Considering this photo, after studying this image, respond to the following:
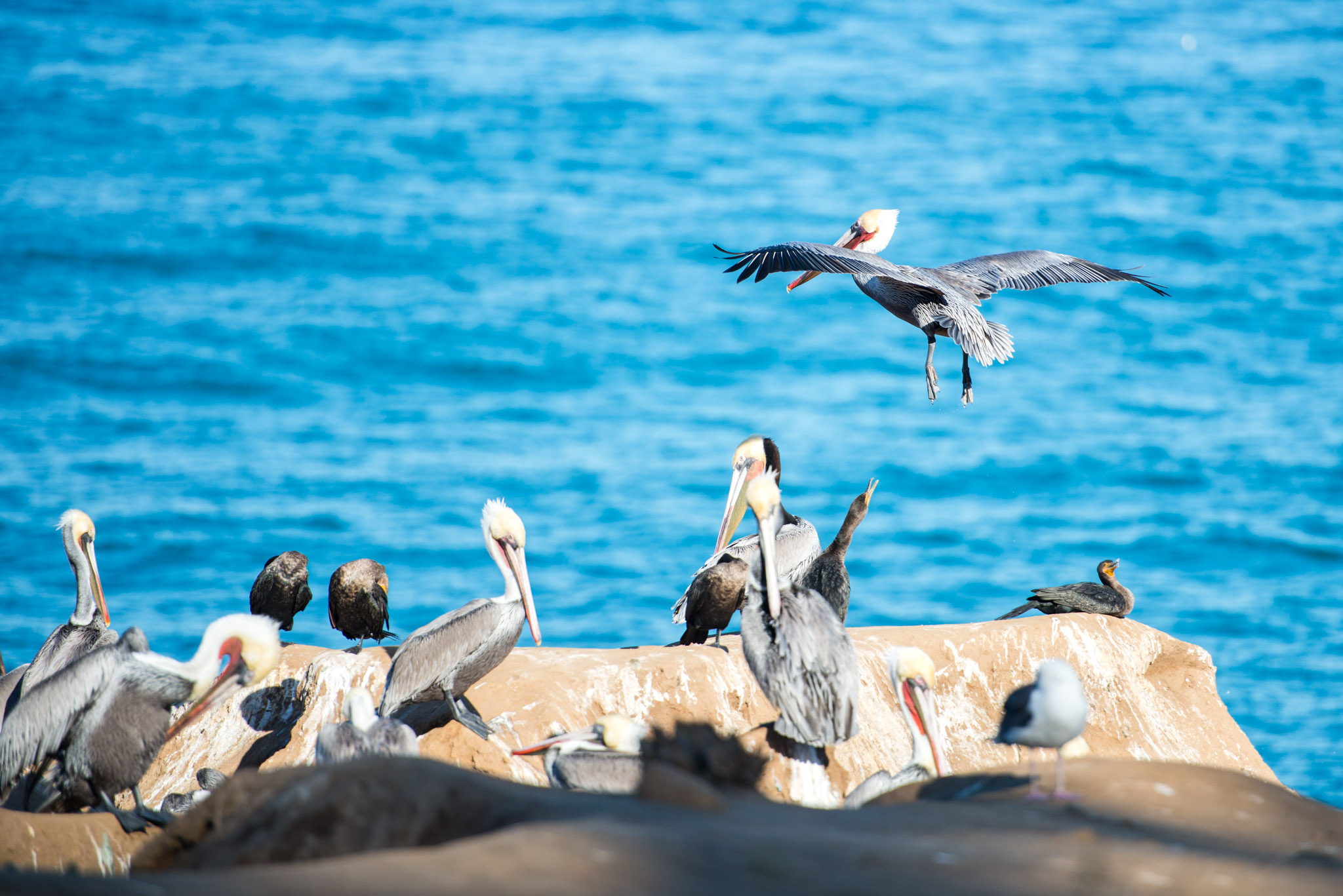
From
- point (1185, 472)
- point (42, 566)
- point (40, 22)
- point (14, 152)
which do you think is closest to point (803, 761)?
point (42, 566)

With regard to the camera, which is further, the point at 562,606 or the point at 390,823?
the point at 562,606

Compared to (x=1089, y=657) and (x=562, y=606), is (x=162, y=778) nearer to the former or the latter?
(x=1089, y=657)

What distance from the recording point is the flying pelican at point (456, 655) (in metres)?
7.59

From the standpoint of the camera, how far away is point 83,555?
368 inches

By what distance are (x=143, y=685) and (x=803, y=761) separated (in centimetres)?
358

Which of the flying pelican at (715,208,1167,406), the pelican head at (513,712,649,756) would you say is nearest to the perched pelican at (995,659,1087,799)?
the pelican head at (513,712,649,756)

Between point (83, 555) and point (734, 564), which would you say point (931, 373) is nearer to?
point (734, 564)

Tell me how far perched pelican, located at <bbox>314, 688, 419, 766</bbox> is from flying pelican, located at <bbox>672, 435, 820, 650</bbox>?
257cm

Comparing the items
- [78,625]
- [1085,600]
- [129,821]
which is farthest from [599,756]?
[1085,600]

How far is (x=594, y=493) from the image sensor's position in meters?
29.7

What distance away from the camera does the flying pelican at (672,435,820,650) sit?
870 cm

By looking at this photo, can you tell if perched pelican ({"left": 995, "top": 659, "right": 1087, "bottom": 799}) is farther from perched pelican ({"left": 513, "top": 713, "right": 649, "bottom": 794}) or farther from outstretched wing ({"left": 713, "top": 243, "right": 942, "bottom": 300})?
outstretched wing ({"left": 713, "top": 243, "right": 942, "bottom": 300})

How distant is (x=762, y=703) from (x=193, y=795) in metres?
3.40

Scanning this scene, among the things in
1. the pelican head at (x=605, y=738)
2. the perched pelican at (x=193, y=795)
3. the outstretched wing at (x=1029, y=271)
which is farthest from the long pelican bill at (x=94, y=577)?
the outstretched wing at (x=1029, y=271)
